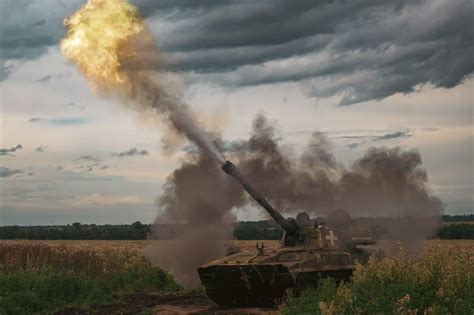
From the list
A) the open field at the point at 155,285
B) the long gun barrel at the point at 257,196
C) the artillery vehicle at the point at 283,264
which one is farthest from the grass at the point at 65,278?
the long gun barrel at the point at 257,196

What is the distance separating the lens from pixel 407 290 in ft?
46.6

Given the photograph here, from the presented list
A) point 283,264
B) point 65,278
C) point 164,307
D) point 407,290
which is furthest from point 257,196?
point 407,290

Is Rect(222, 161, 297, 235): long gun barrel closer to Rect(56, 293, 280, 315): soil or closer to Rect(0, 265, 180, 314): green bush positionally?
Rect(56, 293, 280, 315): soil

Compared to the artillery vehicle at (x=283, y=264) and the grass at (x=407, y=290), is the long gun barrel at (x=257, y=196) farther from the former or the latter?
the grass at (x=407, y=290)

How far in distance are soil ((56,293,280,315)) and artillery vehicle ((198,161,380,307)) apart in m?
0.54

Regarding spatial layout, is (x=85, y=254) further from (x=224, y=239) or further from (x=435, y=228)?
(x=435, y=228)

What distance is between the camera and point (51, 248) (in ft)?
97.3

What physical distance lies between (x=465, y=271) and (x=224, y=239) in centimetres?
1559

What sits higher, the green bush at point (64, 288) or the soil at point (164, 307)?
the green bush at point (64, 288)

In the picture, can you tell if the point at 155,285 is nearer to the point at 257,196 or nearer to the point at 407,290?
the point at 257,196

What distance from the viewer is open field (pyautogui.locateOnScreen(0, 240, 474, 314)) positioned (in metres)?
14.1

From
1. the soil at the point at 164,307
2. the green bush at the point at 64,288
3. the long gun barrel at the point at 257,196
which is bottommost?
the soil at the point at 164,307

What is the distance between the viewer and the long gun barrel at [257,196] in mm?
22219

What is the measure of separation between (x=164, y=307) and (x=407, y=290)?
33.0 feet
